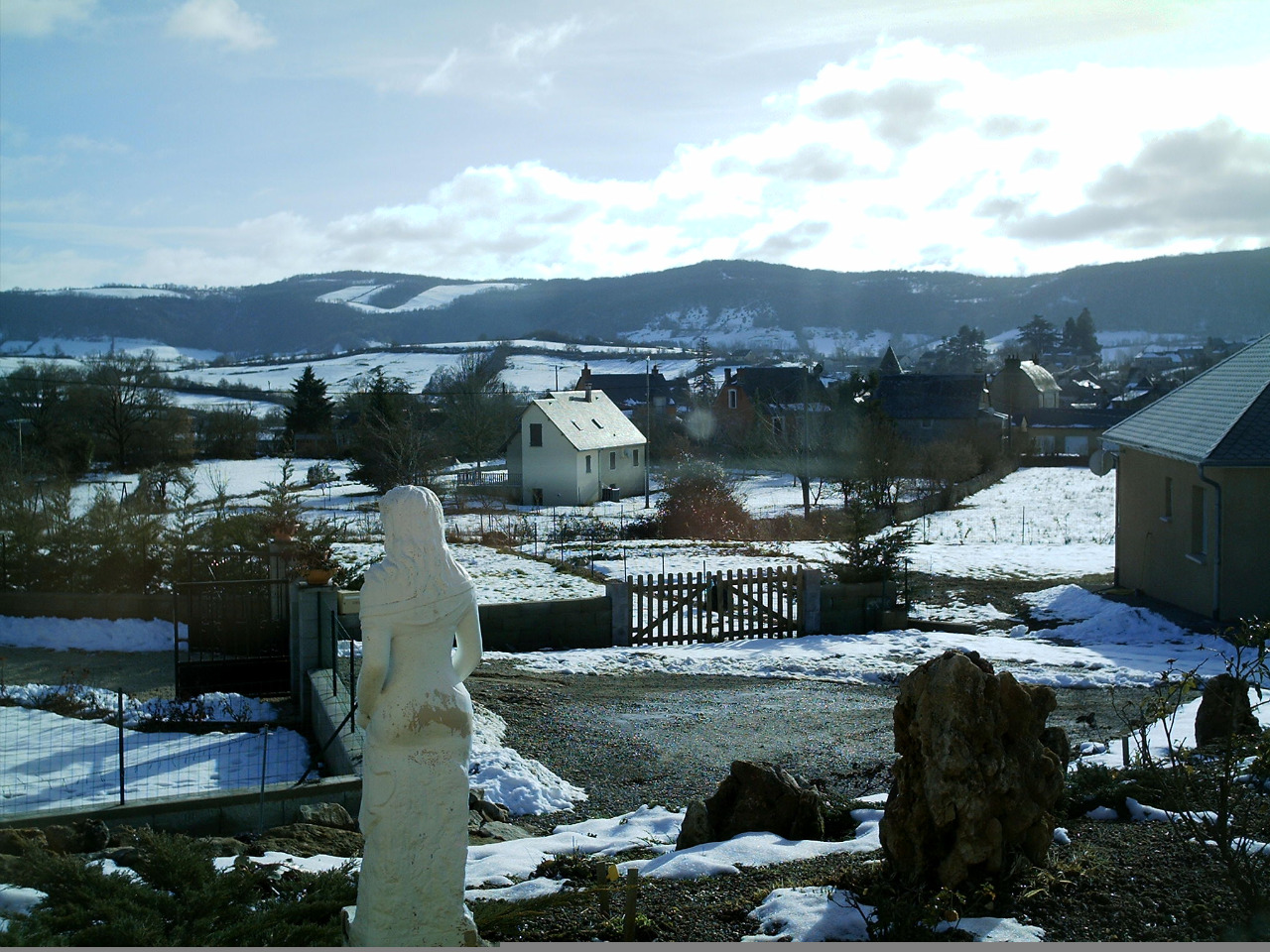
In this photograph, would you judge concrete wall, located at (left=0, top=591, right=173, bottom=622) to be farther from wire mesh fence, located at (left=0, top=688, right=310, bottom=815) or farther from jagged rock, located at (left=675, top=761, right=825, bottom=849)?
jagged rock, located at (left=675, top=761, right=825, bottom=849)

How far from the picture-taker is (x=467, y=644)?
4.27 meters

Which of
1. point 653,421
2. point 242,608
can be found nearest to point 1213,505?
point 242,608

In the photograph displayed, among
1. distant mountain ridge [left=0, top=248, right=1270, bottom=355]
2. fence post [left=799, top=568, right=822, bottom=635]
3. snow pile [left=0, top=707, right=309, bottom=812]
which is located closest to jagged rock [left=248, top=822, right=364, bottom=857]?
snow pile [left=0, top=707, right=309, bottom=812]

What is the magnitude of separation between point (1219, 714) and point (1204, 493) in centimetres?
1063

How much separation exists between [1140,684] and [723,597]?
6.24 metres

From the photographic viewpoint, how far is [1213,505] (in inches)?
634

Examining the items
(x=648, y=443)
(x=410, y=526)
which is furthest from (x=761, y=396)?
(x=410, y=526)

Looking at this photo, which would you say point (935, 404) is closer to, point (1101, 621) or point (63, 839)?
point (1101, 621)

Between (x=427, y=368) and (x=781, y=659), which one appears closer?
(x=781, y=659)

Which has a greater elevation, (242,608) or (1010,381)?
(1010,381)

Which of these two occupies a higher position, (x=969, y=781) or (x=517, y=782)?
(x=969, y=781)

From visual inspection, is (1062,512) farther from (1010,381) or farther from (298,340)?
(298,340)

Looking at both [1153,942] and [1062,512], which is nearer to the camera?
[1153,942]

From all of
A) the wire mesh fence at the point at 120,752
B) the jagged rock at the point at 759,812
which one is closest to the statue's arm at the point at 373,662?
the jagged rock at the point at 759,812
